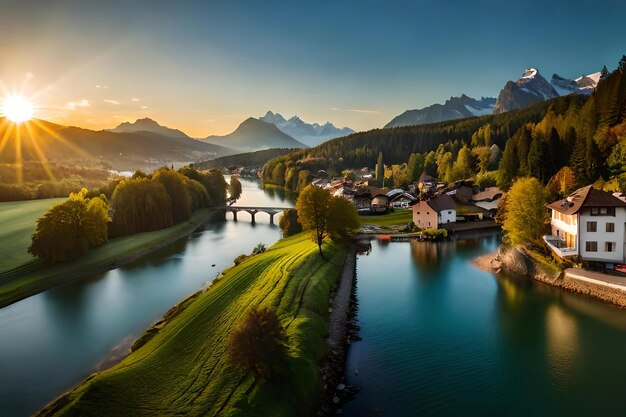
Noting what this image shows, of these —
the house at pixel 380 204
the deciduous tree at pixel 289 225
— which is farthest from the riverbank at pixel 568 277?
the house at pixel 380 204

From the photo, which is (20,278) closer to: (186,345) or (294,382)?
(186,345)

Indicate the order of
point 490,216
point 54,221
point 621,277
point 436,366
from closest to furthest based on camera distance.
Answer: point 436,366 < point 621,277 < point 54,221 < point 490,216

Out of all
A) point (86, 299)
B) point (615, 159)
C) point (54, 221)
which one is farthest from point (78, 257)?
point (615, 159)

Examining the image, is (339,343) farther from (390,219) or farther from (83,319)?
(390,219)

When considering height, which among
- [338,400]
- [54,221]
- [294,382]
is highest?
[54,221]

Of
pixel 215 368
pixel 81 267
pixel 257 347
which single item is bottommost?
pixel 81 267

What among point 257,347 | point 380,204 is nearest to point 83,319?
point 257,347

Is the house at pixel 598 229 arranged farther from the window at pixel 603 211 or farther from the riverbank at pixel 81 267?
the riverbank at pixel 81 267
